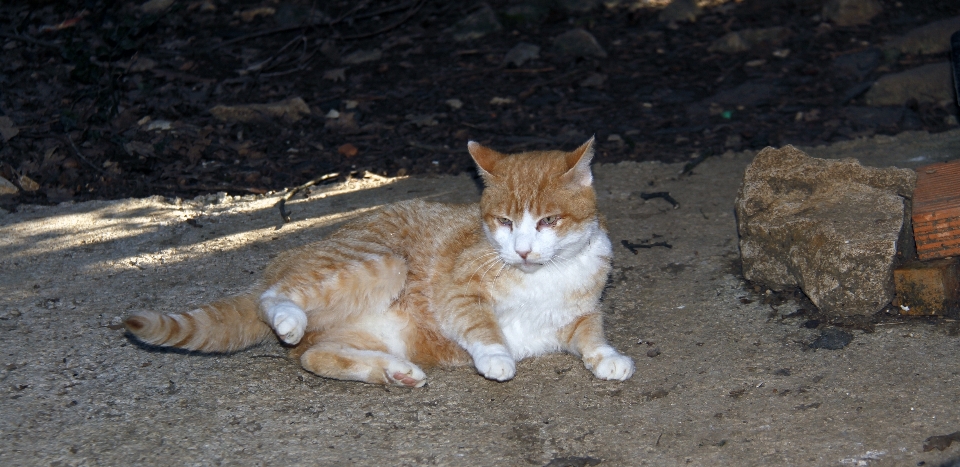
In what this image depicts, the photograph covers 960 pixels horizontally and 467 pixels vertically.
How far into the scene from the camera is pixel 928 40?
7.90 meters

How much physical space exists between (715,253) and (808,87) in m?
3.85

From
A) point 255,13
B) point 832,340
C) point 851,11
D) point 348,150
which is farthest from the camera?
point 255,13

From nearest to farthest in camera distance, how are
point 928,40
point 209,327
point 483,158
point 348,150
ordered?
point 209,327 < point 483,158 < point 348,150 < point 928,40

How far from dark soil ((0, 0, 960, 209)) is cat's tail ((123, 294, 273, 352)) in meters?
2.46

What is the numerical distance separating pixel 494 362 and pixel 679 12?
7.16 m

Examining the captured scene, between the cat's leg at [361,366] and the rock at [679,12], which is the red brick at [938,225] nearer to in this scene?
the cat's leg at [361,366]

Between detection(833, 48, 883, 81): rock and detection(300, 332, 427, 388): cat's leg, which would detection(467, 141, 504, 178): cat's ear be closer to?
detection(300, 332, 427, 388): cat's leg

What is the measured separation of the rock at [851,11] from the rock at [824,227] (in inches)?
225

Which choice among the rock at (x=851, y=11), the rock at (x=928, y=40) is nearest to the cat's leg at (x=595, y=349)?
the rock at (x=928, y=40)

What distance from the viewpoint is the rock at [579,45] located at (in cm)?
863

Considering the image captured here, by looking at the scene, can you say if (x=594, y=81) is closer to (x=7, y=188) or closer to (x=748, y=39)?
(x=748, y=39)

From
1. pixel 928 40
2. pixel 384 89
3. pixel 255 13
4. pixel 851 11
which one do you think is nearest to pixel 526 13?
pixel 384 89

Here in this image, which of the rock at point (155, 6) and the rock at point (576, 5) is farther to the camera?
the rock at point (576, 5)

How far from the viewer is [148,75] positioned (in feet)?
25.8
